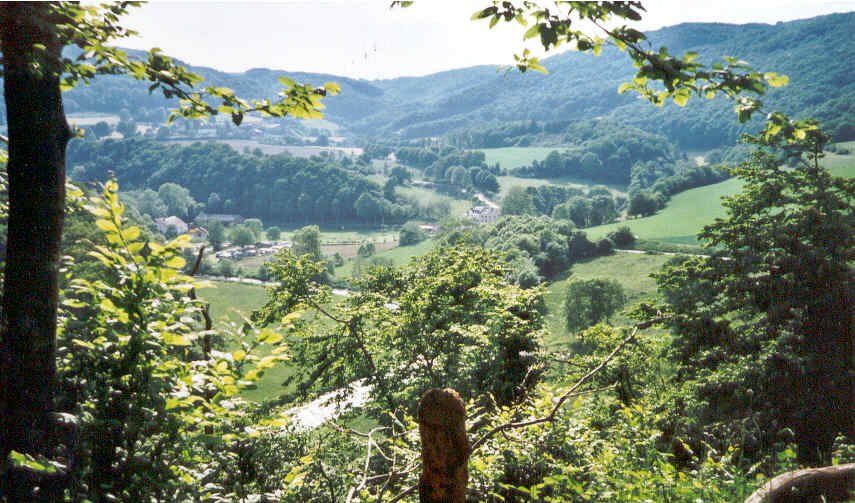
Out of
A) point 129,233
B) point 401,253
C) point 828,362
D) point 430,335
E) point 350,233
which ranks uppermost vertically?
point 129,233

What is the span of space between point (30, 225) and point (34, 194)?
0.16 meters

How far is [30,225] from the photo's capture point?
7.77ft

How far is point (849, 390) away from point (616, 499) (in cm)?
1363

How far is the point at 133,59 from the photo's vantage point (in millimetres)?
2693

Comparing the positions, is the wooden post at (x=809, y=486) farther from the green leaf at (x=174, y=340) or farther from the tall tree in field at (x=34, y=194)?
the tall tree in field at (x=34, y=194)

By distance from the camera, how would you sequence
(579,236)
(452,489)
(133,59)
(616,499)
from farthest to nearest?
(579,236) → (616,499) → (133,59) → (452,489)

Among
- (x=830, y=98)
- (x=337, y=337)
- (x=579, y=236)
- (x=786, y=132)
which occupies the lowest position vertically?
(x=579, y=236)

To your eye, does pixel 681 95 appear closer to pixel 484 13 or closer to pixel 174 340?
pixel 484 13

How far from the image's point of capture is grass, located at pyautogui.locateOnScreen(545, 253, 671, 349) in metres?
56.1

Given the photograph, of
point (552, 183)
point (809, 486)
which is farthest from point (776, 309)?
point (552, 183)

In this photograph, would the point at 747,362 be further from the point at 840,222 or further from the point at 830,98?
the point at 830,98

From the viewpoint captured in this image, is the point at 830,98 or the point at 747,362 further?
the point at 830,98

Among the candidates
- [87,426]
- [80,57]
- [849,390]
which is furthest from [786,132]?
[849,390]

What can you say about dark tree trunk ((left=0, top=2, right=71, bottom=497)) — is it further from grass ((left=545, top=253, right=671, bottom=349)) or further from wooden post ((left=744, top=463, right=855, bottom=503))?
grass ((left=545, top=253, right=671, bottom=349))
